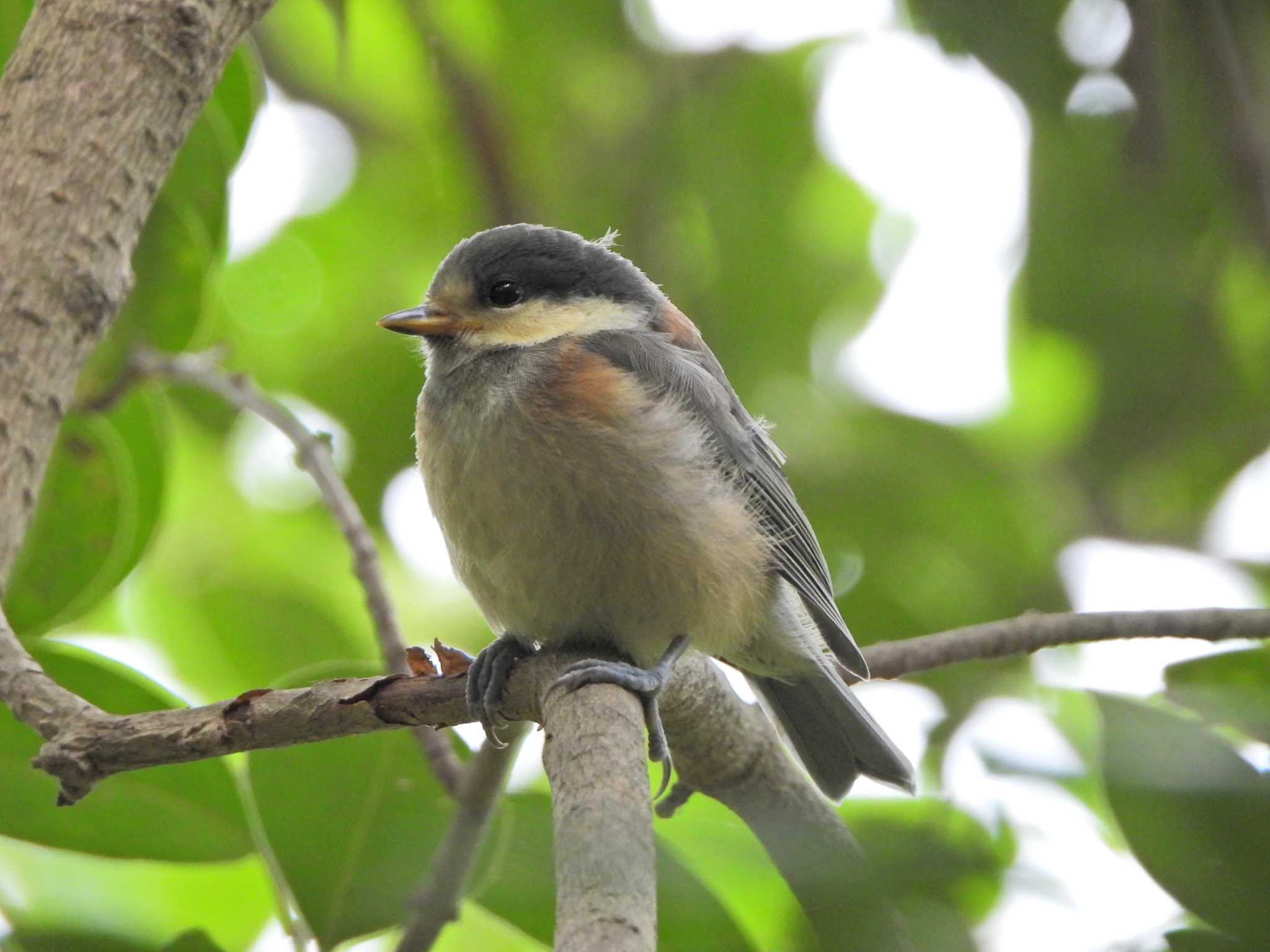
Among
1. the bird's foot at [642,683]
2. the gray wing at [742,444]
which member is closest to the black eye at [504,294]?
the gray wing at [742,444]

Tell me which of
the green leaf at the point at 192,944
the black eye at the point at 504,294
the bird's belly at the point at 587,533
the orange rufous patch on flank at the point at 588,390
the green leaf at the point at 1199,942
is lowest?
the green leaf at the point at 1199,942

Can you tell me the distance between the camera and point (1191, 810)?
1.75 meters

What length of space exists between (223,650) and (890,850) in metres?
2.23

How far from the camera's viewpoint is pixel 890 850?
1664 millimetres

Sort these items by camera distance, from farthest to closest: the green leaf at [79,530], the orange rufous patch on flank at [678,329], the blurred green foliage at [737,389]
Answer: the orange rufous patch on flank at [678,329] < the green leaf at [79,530] < the blurred green foliage at [737,389]

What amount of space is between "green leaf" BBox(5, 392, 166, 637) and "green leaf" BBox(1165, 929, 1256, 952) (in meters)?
2.16

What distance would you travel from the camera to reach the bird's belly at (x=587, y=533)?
2758 mm

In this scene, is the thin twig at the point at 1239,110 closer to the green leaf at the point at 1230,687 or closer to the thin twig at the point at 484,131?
the green leaf at the point at 1230,687

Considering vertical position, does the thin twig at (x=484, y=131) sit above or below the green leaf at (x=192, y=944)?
above

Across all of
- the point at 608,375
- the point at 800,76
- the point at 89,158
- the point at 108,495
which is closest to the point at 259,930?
the point at 108,495

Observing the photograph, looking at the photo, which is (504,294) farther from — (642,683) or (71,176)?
(642,683)

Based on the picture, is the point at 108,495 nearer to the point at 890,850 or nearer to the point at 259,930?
the point at 259,930

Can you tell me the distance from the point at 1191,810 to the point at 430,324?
2.12 meters

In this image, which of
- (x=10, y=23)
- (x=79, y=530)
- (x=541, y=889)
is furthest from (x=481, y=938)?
(x=10, y=23)
